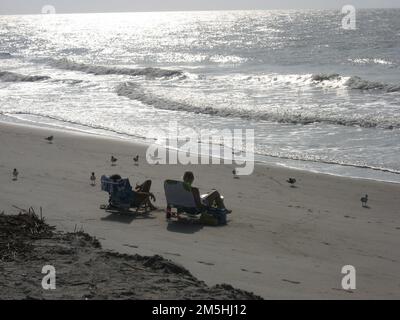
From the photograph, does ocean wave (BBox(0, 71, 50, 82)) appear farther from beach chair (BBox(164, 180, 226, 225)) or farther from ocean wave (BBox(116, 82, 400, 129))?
beach chair (BBox(164, 180, 226, 225))

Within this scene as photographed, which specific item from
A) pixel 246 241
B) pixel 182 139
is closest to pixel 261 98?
pixel 182 139

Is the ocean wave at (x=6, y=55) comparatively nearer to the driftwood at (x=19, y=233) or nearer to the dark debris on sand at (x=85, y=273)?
the driftwood at (x=19, y=233)

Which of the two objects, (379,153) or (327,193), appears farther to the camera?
(379,153)

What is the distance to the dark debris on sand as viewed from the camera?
18.3ft

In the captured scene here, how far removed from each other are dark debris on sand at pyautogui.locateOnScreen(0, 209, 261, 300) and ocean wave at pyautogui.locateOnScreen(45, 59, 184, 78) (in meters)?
30.1

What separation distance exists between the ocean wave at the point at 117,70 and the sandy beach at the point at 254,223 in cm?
2279

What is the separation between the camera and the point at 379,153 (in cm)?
1508

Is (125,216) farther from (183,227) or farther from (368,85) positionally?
(368,85)

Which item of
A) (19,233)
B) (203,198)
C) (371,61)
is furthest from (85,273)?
(371,61)

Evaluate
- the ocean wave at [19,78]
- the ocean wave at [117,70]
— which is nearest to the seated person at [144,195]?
the ocean wave at [19,78]

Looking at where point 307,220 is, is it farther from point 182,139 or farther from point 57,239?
point 182,139

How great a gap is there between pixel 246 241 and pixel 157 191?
3.33 metres

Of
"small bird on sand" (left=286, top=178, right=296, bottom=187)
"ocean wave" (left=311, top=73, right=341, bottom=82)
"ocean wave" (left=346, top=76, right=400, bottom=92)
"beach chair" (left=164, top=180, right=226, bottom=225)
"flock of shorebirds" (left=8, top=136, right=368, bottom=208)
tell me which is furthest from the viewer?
"ocean wave" (left=311, top=73, right=341, bottom=82)

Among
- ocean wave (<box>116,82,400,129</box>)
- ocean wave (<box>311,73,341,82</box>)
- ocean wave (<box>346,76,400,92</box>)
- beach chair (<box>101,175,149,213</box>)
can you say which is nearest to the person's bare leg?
beach chair (<box>101,175,149,213</box>)
